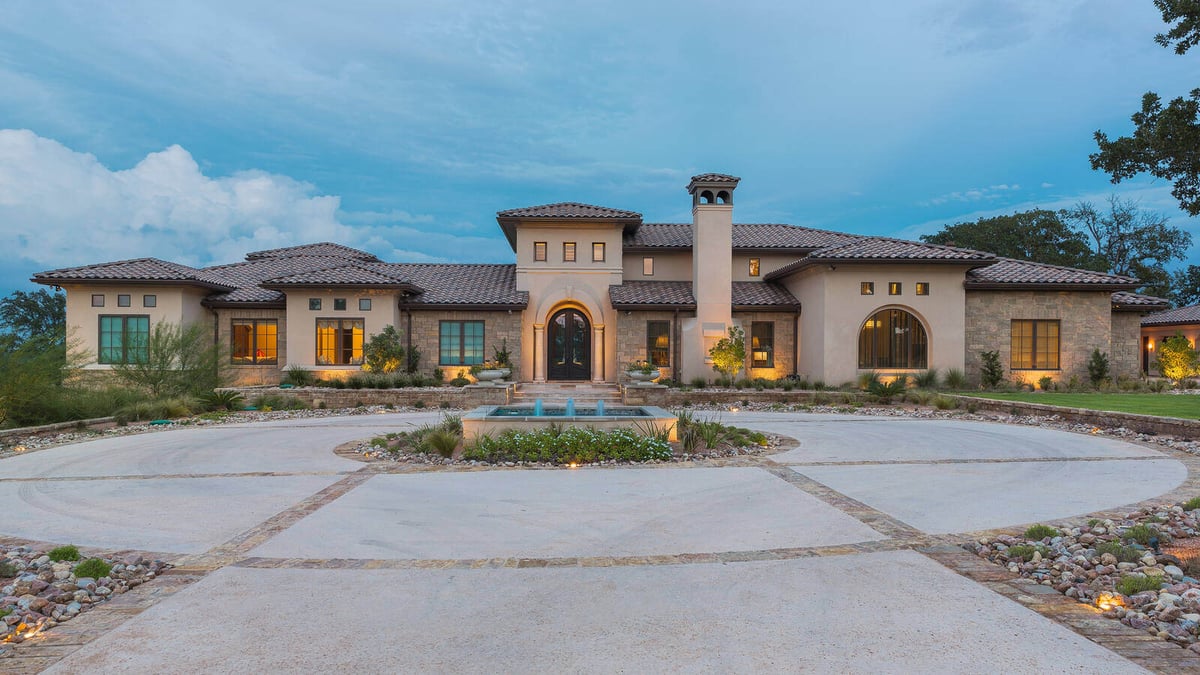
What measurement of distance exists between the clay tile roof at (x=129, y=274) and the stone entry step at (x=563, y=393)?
11035 mm

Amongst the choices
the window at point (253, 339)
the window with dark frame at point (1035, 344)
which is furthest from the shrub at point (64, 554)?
the window with dark frame at point (1035, 344)

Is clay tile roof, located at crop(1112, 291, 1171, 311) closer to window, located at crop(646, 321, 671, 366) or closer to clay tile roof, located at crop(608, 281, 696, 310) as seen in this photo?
clay tile roof, located at crop(608, 281, 696, 310)

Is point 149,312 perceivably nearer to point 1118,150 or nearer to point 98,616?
point 98,616

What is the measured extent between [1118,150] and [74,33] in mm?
23708

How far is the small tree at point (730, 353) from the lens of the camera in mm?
21000

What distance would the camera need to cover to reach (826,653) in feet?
11.0

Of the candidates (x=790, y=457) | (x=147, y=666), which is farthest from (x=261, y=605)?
(x=790, y=457)

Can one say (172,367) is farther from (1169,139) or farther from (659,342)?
(1169,139)

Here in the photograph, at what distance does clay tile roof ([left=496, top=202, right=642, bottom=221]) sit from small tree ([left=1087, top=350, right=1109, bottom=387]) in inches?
610

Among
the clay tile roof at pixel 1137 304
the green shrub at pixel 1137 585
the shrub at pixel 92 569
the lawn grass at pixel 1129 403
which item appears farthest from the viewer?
the clay tile roof at pixel 1137 304

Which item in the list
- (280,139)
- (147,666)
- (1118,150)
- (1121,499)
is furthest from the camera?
(280,139)

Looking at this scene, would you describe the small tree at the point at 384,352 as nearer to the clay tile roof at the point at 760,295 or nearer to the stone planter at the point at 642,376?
the stone planter at the point at 642,376

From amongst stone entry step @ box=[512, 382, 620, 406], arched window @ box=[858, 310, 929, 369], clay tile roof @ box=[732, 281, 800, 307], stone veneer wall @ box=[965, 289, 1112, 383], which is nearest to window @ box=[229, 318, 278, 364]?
stone entry step @ box=[512, 382, 620, 406]

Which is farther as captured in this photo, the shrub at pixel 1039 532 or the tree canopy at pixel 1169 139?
the tree canopy at pixel 1169 139
